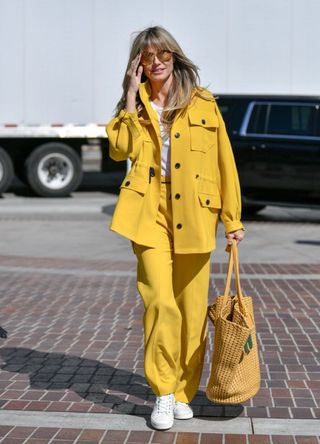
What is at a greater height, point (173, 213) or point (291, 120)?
point (291, 120)

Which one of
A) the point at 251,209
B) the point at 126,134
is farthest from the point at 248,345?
the point at 251,209

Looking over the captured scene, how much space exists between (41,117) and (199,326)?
485 inches

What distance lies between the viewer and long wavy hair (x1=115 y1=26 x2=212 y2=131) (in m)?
4.35

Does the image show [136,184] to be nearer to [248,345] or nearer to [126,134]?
[126,134]

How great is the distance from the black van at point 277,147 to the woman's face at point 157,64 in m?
8.55

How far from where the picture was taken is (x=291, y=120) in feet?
43.0

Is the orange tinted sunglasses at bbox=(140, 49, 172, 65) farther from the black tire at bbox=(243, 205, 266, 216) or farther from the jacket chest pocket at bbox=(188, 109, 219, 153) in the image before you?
the black tire at bbox=(243, 205, 266, 216)

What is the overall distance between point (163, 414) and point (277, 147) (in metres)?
8.80

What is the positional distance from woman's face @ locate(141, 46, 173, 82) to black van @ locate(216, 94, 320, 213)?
337 inches

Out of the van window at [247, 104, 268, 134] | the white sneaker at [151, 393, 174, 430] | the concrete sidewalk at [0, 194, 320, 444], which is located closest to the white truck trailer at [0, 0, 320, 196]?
the van window at [247, 104, 268, 134]

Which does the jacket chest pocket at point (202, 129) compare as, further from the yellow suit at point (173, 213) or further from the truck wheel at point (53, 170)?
the truck wheel at point (53, 170)

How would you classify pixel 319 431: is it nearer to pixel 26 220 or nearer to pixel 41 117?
pixel 26 220

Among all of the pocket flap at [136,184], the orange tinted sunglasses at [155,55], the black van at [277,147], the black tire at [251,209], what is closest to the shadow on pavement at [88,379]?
the pocket flap at [136,184]

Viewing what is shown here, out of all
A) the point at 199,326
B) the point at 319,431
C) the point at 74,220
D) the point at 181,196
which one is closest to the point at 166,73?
the point at 181,196
